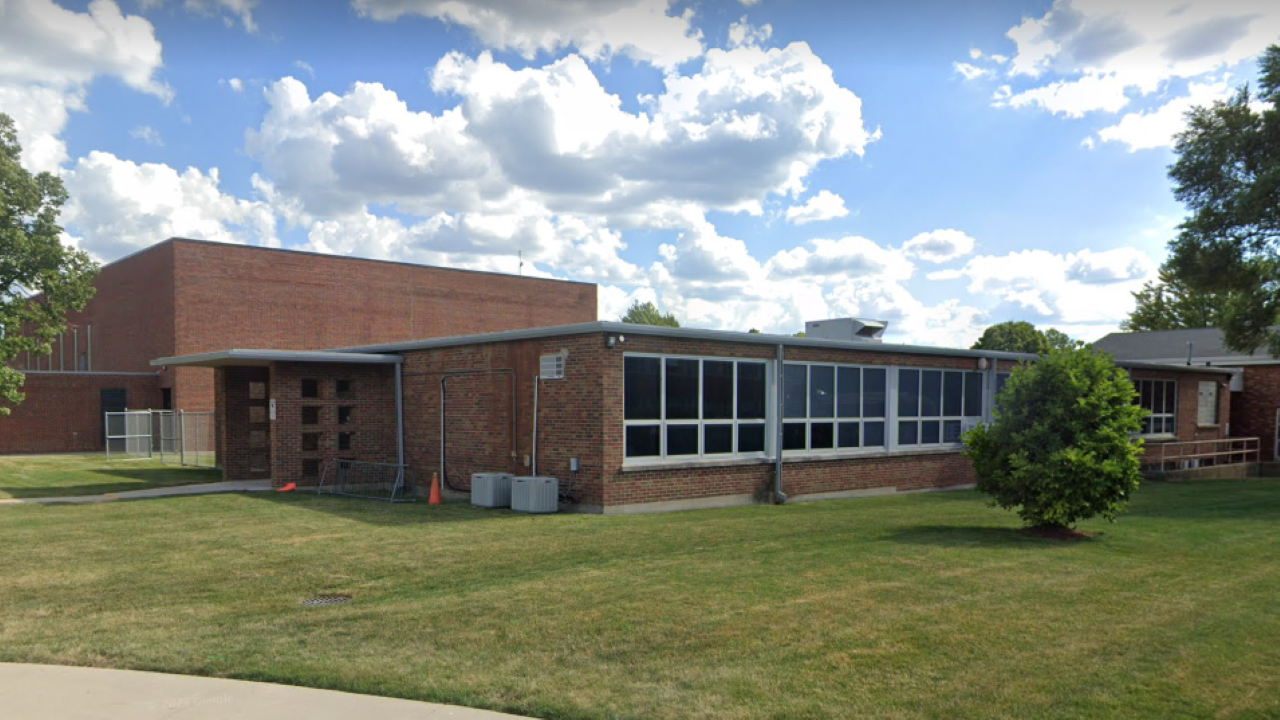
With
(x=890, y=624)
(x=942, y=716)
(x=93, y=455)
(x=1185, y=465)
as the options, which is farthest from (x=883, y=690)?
(x=93, y=455)

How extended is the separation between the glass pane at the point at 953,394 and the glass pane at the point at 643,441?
871 centimetres

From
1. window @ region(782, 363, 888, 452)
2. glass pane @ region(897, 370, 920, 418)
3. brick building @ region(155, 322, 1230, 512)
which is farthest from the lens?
glass pane @ region(897, 370, 920, 418)

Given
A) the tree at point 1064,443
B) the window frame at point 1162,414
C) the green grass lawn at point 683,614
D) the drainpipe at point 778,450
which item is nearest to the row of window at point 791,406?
the drainpipe at point 778,450

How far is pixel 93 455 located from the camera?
32031mm

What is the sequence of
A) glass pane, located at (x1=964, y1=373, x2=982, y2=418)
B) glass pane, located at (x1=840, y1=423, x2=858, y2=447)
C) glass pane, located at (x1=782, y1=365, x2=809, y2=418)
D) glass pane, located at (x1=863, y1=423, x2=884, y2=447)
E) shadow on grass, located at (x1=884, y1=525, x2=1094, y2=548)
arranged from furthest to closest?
glass pane, located at (x1=964, y1=373, x2=982, y2=418) → glass pane, located at (x1=863, y1=423, x2=884, y2=447) → glass pane, located at (x1=840, y1=423, x2=858, y2=447) → glass pane, located at (x1=782, y1=365, x2=809, y2=418) → shadow on grass, located at (x1=884, y1=525, x2=1094, y2=548)

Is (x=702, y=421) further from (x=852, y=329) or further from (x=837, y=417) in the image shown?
(x=852, y=329)

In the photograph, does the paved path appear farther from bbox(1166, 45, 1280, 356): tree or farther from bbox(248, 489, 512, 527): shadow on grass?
bbox(1166, 45, 1280, 356): tree

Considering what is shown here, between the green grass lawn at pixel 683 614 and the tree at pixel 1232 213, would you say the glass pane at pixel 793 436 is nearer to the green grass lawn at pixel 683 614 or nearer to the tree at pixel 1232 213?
the green grass lawn at pixel 683 614

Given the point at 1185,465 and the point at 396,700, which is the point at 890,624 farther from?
the point at 1185,465

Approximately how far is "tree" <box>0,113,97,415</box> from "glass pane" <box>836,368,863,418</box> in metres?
22.3

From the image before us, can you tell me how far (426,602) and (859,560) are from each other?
15.7ft

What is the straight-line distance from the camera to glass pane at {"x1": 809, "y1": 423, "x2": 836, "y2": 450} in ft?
57.6

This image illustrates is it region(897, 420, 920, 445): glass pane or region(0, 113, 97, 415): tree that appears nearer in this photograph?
region(897, 420, 920, 445): glass pane

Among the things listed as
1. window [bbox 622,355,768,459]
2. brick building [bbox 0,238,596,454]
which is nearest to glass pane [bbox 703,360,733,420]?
window [bbox 622,355,768,459]
